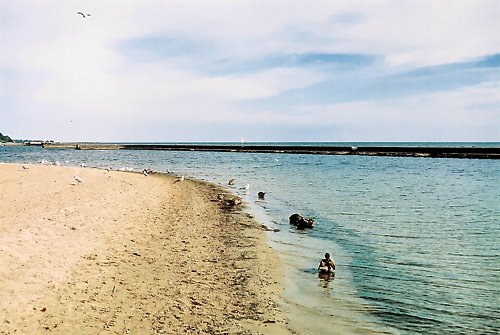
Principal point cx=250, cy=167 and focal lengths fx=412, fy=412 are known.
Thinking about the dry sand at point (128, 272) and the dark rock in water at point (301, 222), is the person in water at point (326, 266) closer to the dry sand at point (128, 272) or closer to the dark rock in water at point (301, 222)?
the dry sand at point (128, 272)

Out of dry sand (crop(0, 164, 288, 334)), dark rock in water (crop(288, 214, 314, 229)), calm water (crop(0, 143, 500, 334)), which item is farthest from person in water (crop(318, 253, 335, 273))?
dark rock in water (crop(288, 214, 314, 229))

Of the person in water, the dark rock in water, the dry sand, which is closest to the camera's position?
the dry sand

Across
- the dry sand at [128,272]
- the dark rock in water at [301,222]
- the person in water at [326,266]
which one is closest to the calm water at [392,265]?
the person in water at [326,266]

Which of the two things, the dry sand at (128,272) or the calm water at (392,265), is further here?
the calm water at (392,265)

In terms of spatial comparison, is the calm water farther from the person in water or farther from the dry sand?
the dry sand

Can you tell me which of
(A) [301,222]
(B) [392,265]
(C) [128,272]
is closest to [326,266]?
(B) [392,265]

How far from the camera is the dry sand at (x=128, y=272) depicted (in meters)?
7.71

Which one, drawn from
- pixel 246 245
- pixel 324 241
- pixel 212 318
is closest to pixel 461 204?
pixel 324 241

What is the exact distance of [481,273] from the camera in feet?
38.2

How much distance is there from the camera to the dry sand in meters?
7.71

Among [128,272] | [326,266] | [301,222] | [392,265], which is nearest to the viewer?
[128,272]

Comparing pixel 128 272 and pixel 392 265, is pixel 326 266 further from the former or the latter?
pixel 128 272

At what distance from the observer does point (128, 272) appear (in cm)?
1042

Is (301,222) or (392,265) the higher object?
(301,222)
